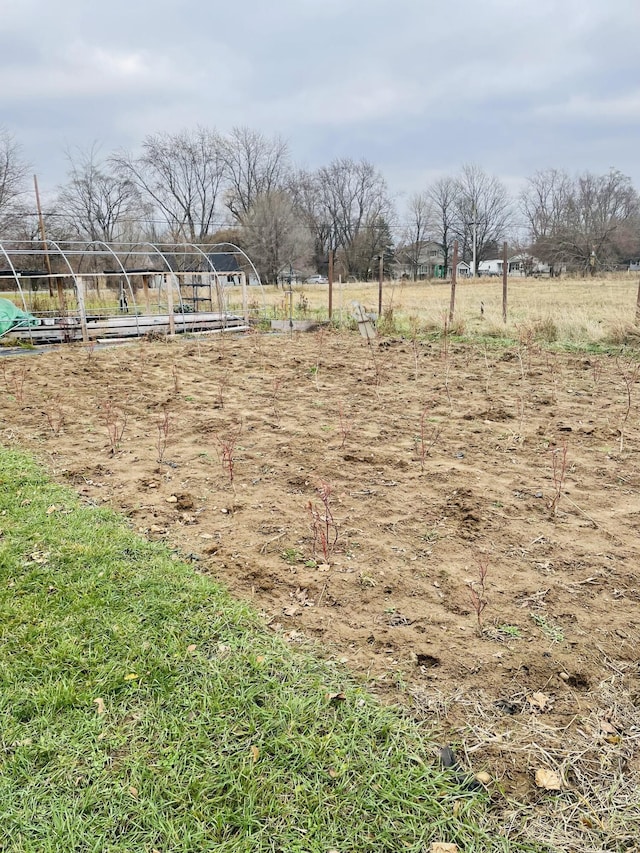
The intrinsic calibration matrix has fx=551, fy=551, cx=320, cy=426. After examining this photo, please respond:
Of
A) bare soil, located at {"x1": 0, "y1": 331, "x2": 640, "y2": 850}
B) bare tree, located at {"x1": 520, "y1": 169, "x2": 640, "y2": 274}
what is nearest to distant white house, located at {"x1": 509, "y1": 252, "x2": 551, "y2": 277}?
bare tree, located at {"x1": 520, "y1": 169, "x2": 640, "y2": 274}

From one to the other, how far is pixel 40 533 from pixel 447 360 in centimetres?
729

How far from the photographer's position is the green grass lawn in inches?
60.1

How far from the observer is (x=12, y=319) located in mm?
12344

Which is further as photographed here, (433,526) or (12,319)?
(12,319)

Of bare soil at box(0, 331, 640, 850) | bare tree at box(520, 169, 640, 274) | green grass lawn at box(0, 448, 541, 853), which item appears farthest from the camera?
bare tree at box(520, 169, 640, 274)

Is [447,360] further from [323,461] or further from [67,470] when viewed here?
[67,470]

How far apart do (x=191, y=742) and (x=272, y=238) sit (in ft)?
129

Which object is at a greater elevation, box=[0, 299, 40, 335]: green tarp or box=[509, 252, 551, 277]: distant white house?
box=[509, 252, 551, 277]: distant white house

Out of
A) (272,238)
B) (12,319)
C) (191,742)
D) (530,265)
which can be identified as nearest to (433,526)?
(191,742)

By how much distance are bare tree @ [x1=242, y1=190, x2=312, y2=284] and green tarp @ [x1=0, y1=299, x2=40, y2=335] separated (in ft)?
86.8

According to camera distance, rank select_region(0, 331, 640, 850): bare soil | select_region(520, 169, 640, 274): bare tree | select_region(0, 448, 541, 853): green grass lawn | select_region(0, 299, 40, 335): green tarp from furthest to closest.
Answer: select_region(520, 169, 640, 274): bare tree → select_region(0, 299, 40, 335): green tarp → select_region(0, 331, 640, 850): bare soil → select_region(0, 448, 541, 853): green grass lawn

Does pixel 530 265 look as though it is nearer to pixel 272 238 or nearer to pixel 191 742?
pixel 272 238

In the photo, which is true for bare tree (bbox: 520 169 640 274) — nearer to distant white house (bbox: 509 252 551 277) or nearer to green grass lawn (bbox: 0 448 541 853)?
distant white house (bbox: 509 252 551 277)

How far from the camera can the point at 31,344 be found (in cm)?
1194
